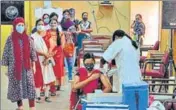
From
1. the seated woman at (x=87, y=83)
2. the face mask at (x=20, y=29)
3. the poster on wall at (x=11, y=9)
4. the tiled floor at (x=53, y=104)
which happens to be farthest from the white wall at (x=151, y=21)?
the seated woman at (x=87, y=83)

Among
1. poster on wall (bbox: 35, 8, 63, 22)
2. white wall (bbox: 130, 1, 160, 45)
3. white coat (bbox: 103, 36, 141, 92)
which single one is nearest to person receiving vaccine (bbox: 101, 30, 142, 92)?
white coat (bbox: 103, 36, 141, 92)

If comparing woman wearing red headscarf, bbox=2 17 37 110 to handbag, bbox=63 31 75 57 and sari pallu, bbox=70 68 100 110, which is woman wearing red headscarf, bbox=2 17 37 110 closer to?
sari pallu, bbox=70 68 100 110

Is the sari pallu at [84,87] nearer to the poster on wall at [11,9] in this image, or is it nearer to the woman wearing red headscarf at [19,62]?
the woman wearing red headscarf at [19,62]

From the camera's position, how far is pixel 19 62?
205 inches

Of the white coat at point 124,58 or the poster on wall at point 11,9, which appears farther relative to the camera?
the poster on wall at point 11,9

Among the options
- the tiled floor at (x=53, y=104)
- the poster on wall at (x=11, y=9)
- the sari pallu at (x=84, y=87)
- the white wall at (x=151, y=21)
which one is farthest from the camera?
the white wall at (x=151, y=21)

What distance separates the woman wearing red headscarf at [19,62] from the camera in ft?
17.1

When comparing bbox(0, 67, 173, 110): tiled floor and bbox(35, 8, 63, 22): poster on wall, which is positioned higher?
bbox(35, 8, 63, 22): poster on wall

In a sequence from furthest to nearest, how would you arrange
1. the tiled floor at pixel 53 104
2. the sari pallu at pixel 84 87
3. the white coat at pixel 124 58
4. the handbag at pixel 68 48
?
1. the handbag at pixel 68 48
2. the tiled floor at pixel 53 104
3. the white coat at pixel 124 58
4. the sari pallu at pixel 84 87

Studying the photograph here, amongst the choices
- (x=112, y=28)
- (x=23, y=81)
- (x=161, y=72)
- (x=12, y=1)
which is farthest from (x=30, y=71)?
(x=112, y=28)

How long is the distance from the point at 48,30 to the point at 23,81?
4.76 ft

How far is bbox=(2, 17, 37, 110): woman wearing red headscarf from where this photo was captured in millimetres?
5209

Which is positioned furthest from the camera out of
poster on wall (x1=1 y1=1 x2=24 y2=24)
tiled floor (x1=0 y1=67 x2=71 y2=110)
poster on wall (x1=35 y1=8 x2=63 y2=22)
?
poster on wall (x1=35 y1=8 x2=63 y2=22)

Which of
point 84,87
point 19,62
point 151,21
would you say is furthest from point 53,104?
point 151,21
